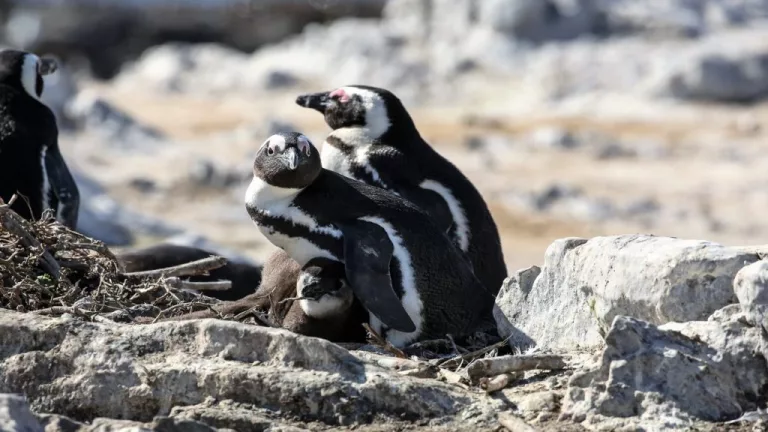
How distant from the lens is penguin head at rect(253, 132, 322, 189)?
214 inches

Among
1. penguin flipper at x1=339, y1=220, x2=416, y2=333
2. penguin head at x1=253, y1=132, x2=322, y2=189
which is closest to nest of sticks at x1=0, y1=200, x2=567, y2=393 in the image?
penguin flipper at x1=339, y1=220, x2=416, y2=333

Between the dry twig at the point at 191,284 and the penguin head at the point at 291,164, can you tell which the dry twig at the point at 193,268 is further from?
the penguin head at the point at 291,164

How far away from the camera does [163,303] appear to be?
5.48m

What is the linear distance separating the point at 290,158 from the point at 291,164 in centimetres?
4

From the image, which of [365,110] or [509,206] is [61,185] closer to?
[365,110]

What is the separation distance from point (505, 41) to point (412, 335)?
25.4 metres

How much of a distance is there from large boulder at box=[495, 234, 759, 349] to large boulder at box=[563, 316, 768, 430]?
22 cm

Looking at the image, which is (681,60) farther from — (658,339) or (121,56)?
(658,339)

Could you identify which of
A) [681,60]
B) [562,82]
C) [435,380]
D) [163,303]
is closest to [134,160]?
[562,82]

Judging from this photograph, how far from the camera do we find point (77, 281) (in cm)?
543

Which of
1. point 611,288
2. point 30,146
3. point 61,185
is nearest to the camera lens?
point 611,288

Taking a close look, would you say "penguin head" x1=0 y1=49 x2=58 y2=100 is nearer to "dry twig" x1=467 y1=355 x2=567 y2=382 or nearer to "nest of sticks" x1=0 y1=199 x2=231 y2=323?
"nest of sticks" x1=0 y1=199 x2=231 y2=323

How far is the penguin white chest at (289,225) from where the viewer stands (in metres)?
5.45

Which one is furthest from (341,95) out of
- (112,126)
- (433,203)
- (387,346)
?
(112,126)
